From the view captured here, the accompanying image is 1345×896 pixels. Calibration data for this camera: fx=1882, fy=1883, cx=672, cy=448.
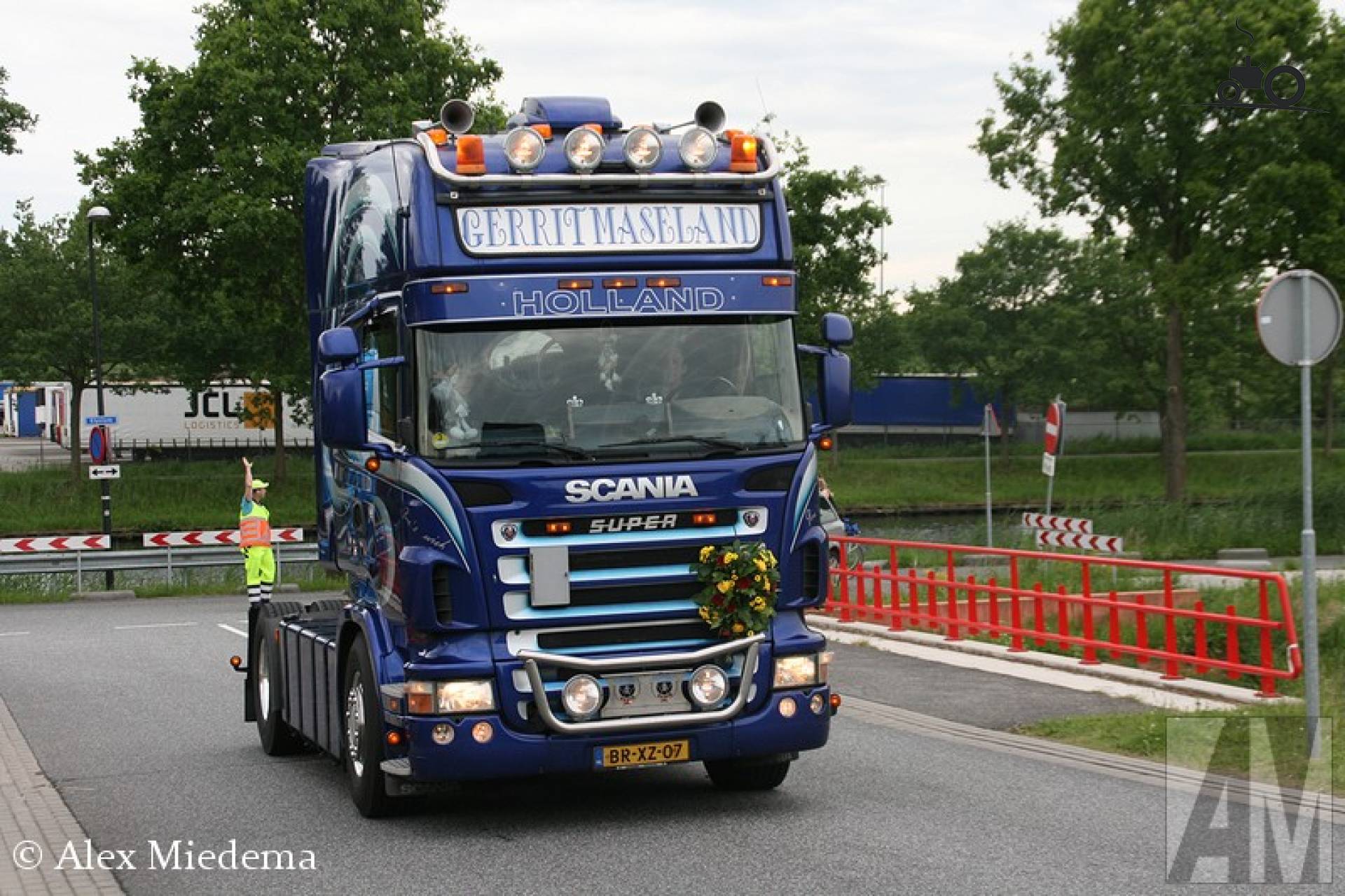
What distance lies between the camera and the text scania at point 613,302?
9688 millimetres

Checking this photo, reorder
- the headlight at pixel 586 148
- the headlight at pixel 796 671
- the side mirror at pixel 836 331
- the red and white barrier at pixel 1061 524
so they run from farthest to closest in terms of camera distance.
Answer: the red and white barrier at pixel 1061 524, the side mirror at pixel 836 331, the headlight at pixel 586 148, the headlight at pixel 796 671

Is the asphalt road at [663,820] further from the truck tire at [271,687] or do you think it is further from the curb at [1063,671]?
the curb at [1063,671]

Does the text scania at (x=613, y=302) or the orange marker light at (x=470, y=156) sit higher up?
the orange marker light at (x=470, y=156)

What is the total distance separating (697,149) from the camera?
→ 10.2m

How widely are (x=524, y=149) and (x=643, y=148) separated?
66 centimetres

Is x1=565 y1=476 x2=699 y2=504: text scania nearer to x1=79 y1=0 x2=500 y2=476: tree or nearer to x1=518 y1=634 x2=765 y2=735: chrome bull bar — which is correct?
x1=518 y1=634 x2=765 y2=735: chrome bull bar

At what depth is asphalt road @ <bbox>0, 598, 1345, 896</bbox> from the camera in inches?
333

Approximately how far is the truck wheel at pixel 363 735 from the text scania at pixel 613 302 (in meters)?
2.11

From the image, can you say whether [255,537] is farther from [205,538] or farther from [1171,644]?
[205,538]

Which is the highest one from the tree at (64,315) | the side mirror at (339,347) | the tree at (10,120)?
the tree at (10,120)

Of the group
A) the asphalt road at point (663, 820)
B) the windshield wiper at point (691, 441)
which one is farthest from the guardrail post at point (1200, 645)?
the windshield wiper at point (691, 441)

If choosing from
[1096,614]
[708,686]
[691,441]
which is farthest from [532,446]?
[1096,614]

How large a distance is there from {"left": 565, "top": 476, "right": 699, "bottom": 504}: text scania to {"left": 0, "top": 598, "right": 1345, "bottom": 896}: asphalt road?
1722 millimetres

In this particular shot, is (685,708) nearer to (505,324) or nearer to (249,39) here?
(505,324)
